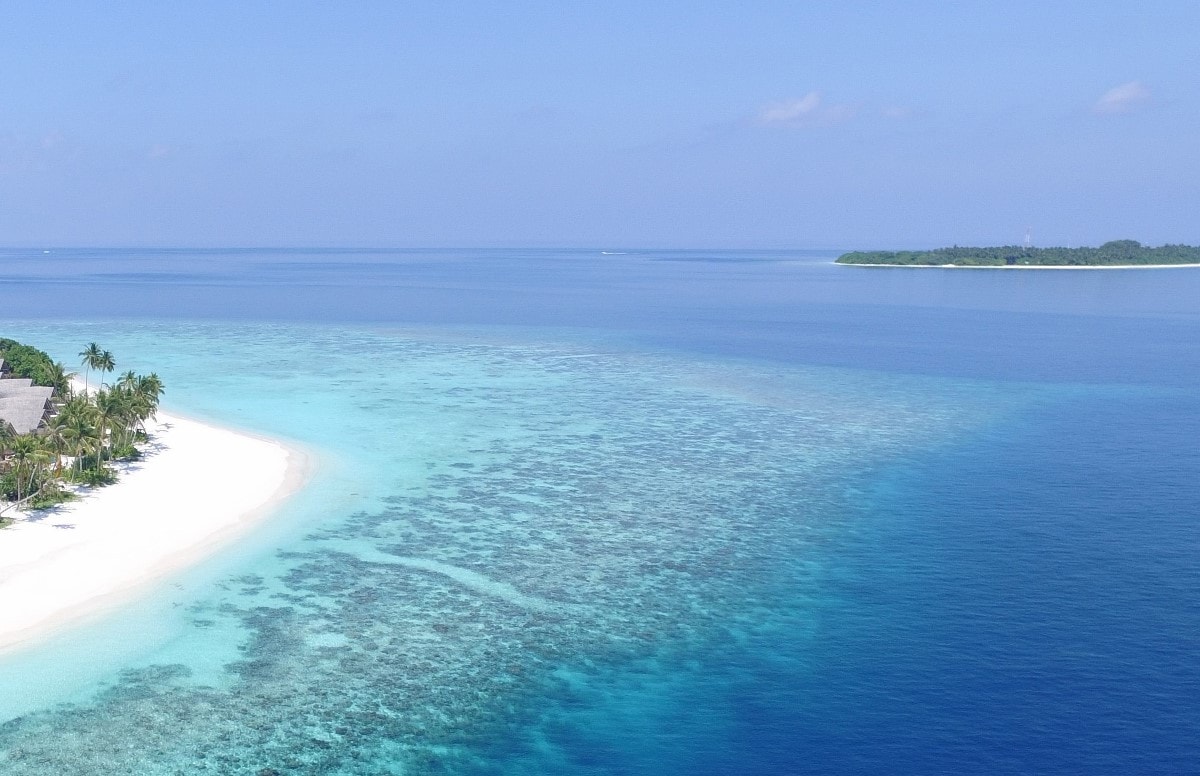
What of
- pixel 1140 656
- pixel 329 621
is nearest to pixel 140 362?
pixel 329 621

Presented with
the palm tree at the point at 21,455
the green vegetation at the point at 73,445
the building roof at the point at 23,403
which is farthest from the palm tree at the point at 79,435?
the building roof at the point at 23,403

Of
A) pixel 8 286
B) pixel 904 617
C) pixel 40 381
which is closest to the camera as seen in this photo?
pixel 904 617

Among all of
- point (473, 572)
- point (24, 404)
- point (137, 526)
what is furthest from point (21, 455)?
point (473, 572)

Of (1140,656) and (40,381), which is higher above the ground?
(40,381)

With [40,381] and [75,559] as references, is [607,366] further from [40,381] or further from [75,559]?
[75,559]

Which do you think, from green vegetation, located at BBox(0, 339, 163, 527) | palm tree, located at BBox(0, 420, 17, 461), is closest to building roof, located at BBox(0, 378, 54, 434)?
green vegetation, located at BBox(0, 339, 163, 527)
